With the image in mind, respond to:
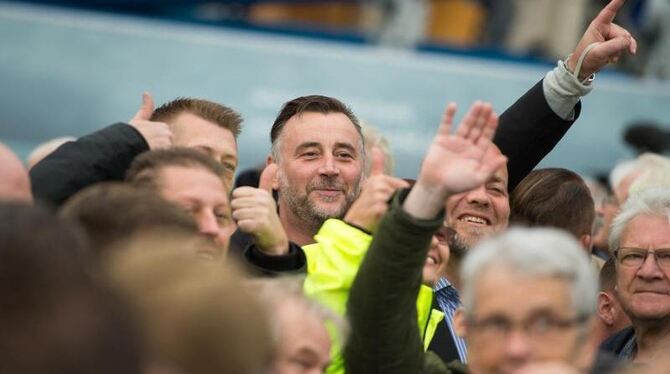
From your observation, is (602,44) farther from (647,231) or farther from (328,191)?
(328,191)

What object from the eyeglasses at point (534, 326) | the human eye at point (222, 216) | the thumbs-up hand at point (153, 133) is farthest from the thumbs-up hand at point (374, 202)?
the eyeglasses at point (534, 326)

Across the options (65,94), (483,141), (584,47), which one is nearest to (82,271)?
(483,141)

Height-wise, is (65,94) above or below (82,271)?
below

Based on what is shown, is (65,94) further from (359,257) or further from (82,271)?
(82,271)

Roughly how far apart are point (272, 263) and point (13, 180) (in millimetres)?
786

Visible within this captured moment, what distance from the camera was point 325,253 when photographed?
430cm

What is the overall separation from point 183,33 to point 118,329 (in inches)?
322

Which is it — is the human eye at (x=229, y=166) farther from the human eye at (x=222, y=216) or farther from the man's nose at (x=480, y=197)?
the human eye at (x=222, y=216)

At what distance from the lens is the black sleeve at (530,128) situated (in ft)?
17.3

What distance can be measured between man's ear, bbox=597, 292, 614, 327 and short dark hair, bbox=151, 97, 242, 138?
1.34 metres

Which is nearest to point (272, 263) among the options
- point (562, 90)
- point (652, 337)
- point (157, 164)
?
point (157, 164)

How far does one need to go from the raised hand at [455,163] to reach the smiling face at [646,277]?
4.69 ft

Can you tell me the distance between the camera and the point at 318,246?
14.8 ft

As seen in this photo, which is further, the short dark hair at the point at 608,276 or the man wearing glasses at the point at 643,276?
the short dark hair at the point at 608,276
